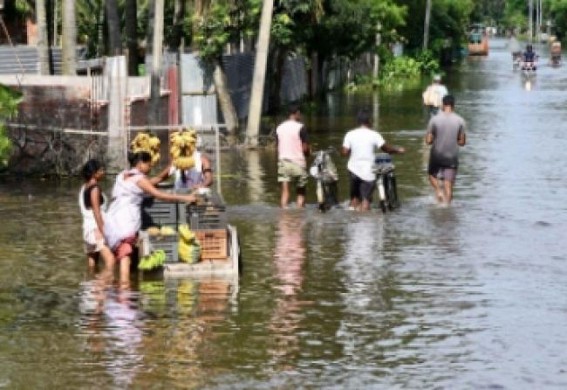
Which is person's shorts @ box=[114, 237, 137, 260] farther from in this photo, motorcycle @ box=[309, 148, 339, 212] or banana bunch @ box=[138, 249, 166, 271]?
motorcycle @ box=[309, 148, 339, 212]

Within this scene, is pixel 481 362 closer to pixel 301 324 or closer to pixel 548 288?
pixel 301 324

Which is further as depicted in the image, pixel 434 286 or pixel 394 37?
pixel 394 37

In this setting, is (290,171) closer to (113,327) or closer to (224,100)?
(113,327)

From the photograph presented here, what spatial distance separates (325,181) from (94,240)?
5.39m

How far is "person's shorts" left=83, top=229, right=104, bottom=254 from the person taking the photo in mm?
14641

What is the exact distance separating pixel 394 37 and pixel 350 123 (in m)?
20.5

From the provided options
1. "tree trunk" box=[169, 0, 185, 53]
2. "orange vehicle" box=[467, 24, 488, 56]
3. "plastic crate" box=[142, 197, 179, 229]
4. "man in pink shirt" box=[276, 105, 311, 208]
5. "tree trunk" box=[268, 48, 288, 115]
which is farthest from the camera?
"orange vehicle" box=[467, 24, 488, 56]

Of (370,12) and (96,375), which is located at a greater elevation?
(370,12)

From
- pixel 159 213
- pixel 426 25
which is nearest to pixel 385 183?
pixel 159 213

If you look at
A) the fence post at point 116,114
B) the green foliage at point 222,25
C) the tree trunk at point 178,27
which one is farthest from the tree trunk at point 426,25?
the fence post at point 116,114

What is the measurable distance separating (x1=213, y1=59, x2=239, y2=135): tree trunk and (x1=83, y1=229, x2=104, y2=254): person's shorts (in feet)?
53.9

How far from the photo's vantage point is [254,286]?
45.8 ft

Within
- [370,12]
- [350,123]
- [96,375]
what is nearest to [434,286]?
[96,375]

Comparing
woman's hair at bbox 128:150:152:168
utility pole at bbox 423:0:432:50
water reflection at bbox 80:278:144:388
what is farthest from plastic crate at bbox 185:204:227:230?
utility pole at bbox 423:0:432:50
